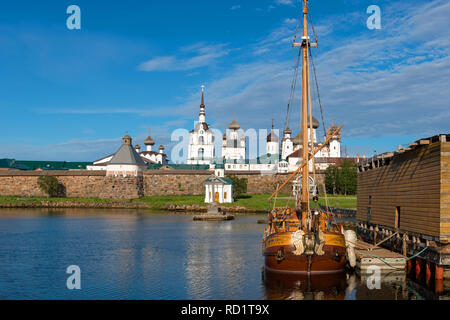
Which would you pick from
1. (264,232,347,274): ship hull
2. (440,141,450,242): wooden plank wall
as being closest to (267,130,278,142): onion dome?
(264,232,347,274): ship hull

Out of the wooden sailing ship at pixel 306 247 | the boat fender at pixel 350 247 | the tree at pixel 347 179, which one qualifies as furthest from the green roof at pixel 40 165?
the boat fender at pixel 350 247

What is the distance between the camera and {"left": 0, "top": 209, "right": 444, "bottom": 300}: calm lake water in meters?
21.3

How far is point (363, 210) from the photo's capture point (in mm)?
36188

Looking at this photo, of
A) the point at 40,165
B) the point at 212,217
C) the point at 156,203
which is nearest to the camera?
the point at 212,217

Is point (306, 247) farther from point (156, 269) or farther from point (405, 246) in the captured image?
point (156, 269)

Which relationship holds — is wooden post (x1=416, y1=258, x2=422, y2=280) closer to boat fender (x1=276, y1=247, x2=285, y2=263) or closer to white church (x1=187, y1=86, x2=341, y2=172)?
boat fender (x1=276, y1=247, x2=285, y2=263)

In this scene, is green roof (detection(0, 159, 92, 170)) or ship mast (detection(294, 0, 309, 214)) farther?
green roof (detection(0, 159, 92, 170))

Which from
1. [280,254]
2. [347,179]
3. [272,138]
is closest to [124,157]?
[347,179]

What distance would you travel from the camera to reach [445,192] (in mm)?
21375

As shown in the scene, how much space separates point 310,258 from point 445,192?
22.9ft

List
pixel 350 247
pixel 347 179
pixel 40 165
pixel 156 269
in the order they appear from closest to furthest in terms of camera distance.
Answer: pixel 350 247, pixel 156 269, pixel 347 179, pixel 40 165

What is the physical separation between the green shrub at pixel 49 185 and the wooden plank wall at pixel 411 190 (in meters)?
→ 75.6

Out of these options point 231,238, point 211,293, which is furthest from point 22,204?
point 211,293

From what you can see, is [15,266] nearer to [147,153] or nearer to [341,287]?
[341,287]
